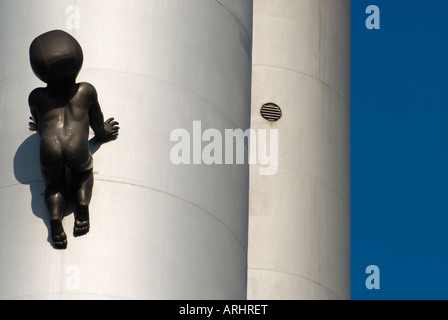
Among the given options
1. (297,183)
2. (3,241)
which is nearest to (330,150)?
(297,183)

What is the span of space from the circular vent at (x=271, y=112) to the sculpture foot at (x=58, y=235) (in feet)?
39.7

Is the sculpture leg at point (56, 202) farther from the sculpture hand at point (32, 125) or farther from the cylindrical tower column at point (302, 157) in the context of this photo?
the cylindrical tower column at point (302, 157)

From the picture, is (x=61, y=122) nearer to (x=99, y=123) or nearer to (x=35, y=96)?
(x=35, y=96)

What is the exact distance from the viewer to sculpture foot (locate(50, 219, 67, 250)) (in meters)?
22.3

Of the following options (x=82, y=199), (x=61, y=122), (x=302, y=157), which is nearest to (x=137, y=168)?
(x=82, y=199)

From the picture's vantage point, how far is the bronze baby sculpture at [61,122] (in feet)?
72.2

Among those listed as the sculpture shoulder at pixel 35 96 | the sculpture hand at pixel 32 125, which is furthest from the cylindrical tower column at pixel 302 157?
the sculpture shoulder at pixel 35 96

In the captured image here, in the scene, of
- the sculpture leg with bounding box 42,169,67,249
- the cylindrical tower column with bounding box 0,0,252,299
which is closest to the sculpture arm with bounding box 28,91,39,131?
the cylindrical tower column with bounding box 0,0,252,299

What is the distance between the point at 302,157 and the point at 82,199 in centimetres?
1181

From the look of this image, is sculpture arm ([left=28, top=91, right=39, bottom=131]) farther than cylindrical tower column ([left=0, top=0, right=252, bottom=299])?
Yes

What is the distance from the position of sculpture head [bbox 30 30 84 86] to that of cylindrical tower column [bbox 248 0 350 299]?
35.9ft

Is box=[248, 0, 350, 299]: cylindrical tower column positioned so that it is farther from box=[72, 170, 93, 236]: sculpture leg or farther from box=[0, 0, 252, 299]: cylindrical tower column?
box=[72, 170, 93, 236]: sculpture leg
